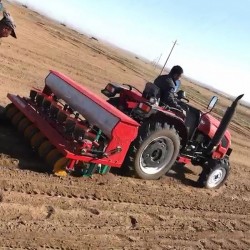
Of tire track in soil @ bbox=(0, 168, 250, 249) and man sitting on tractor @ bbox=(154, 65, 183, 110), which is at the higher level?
man sitting on tractor @ bbox=(154, 65, 183, 110)

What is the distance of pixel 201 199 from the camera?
682 centimetres

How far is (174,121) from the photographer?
6508 millimetres

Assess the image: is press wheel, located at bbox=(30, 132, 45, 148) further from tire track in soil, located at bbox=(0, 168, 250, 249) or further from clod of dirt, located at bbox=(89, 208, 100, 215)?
clod of dirt, located at bbox=(89, 208, 100, 215)

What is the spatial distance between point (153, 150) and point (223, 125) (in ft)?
4.33

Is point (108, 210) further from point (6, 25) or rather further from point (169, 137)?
point (6, 25)

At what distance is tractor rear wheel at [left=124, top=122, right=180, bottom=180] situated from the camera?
6.04 metres

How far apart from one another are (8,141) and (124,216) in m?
1.98

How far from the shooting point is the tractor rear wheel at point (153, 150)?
19.8 ft

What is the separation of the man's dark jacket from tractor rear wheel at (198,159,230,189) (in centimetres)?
125

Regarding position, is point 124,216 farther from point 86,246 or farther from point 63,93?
point 63,93

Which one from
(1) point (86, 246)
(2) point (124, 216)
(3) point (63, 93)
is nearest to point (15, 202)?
(1) point (86, 246)

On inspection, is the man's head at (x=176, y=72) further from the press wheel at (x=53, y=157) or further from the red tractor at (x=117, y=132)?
the press wheel at (x=53, y=157)

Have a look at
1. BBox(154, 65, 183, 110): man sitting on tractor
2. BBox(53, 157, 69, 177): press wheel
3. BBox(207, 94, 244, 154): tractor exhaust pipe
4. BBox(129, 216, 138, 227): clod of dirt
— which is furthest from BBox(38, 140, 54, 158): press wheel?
BBox(207, 94, 244, 154): tractor exhaust pipe

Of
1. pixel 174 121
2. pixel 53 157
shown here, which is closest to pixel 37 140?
pixel 53 157
